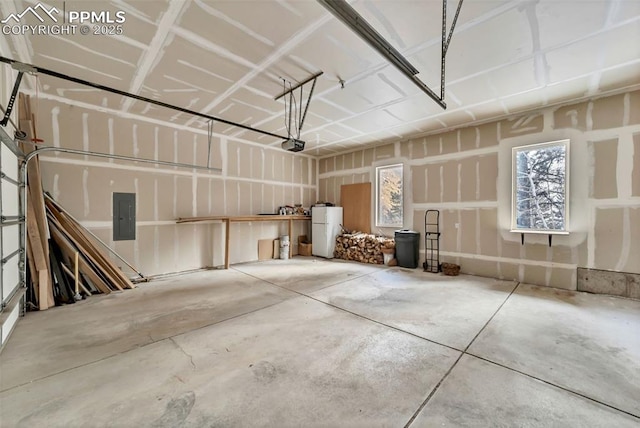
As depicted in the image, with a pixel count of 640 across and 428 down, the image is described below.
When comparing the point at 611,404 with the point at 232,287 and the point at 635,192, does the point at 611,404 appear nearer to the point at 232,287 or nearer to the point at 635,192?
the point at 635,192

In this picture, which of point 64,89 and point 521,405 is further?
point 64,89

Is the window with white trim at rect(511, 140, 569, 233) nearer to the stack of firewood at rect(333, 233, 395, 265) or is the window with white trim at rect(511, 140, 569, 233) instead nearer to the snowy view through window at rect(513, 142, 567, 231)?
the snowy view through window at rect(513, 142, 567, 231)

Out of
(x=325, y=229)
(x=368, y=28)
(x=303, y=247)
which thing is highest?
(x=368, y=28)

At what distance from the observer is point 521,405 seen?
162 cm

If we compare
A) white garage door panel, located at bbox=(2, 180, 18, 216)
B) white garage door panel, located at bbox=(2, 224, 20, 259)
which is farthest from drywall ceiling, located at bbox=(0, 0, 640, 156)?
white garage door panel, located at bbox=(2, 224, 20, 259)

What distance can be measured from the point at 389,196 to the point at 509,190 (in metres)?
2.61

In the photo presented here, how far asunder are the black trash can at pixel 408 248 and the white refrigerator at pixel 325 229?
1919 mm

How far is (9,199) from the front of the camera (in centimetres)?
269

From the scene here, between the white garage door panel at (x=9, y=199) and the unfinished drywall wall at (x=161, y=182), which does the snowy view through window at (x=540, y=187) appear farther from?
the white garage door panel at (x=9, y=199)

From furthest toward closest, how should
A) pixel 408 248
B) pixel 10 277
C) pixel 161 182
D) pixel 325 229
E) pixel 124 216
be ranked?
1. pixel 325 229
2. pixel 408 248
3. pixel 161 182
4. pixel 124 216
5. pixel 10 277

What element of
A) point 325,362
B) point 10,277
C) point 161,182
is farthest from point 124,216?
point 325,362

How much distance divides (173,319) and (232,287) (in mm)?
1299

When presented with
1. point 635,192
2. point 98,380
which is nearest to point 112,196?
point 98,380

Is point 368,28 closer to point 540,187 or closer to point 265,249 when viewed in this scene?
point 540,187
